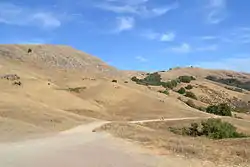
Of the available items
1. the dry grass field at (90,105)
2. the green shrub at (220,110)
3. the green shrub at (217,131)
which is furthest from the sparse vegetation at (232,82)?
the green shrub at (217,131)

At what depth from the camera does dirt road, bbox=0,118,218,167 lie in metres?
15.6

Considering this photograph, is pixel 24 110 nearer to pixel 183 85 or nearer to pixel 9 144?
pixel 9 144

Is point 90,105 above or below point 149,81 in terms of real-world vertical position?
below

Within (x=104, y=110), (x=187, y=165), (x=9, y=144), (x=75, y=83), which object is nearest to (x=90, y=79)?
(x=75, y=83)

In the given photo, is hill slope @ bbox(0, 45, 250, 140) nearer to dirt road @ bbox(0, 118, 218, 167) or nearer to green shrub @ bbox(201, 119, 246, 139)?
dirt road @ bbox(0, 118, 218, 167)

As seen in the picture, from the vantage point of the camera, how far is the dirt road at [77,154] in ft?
51.3

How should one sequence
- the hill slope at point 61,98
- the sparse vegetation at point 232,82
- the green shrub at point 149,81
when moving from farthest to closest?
1. the sparse vegetation at point 232,82
2. the green shrub at point 149,81
3. the hill slope at point 61,98

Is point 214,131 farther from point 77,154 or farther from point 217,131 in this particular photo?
point 77,154

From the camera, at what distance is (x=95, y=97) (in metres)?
63.3

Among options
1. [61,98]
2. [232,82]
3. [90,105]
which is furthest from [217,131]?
[232,82]

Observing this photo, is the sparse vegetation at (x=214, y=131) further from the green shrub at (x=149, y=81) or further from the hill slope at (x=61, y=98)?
the green shrub at (x=149, y=81)

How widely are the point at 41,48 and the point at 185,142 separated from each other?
9697 cm

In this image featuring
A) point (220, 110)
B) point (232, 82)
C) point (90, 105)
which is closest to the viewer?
point (90, 105)

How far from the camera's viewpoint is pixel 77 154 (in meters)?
18.2
